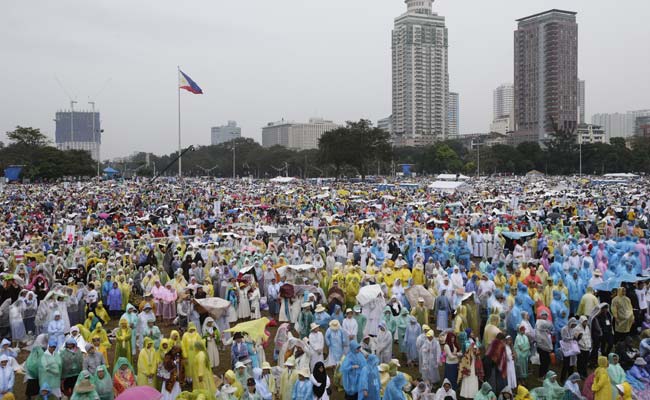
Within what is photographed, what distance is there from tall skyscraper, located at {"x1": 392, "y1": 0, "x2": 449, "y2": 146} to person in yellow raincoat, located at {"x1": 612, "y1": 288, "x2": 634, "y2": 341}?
130272 mm

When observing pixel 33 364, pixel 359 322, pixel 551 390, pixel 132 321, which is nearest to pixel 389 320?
pixel 359 322

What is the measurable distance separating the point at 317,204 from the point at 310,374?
894 inches

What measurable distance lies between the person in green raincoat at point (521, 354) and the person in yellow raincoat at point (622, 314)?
6.42 ft

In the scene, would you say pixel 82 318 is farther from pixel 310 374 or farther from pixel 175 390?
pixel 310 374

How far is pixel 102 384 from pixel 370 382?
2864mm

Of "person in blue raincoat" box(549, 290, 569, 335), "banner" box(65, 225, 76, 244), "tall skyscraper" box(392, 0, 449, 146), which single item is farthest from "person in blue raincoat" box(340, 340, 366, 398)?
"tall skyscraper" box(392, 0, 449, 146)

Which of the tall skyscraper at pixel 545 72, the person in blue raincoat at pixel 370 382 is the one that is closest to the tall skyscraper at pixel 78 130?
the tall skyscraper at pixel 545 72

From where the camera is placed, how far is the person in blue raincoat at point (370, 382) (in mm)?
6738

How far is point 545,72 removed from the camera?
392 feet

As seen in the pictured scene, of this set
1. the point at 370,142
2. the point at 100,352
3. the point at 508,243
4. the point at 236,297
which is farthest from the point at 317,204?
the point at 370,142

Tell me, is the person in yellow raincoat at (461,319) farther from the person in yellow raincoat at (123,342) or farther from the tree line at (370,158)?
the tree line at (370,158)

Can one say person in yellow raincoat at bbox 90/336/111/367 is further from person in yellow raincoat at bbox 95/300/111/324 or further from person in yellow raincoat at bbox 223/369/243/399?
person in yellow raincoat at bbox 95/300/111/324

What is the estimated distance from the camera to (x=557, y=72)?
118062mm

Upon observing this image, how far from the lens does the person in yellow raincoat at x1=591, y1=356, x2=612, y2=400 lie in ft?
20.8
